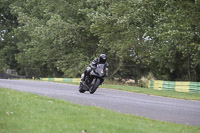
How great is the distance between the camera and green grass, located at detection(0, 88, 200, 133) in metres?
6.87

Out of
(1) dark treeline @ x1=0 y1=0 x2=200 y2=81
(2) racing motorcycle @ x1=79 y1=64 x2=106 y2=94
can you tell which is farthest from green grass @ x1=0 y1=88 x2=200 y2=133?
(1) dark treeline @ x1=0 y1=0 x2=200 y2=81

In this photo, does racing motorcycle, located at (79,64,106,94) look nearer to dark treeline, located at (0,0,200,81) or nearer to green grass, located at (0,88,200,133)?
green grass, located at (0,88,200,133)

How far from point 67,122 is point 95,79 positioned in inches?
363

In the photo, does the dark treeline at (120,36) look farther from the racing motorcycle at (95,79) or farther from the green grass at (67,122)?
the green grass at (67,122)

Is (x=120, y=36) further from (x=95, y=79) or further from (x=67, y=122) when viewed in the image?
(x=67, y=122)

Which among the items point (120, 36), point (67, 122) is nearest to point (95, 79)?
point (67, 122)

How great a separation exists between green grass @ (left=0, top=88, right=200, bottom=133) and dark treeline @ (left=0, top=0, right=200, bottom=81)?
60.9 feet

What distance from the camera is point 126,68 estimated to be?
43.5 metres

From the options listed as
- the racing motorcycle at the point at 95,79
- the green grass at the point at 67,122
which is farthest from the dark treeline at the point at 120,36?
the green grass at the point at 67,122

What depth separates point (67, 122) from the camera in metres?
7.50

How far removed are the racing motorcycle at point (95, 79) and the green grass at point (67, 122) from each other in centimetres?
693

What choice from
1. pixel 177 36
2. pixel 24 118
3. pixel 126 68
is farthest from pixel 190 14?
pixel 24 118

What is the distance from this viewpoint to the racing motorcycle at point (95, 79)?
53.9ft

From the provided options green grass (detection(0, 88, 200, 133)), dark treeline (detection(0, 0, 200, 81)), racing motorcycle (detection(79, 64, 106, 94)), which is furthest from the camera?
dark treeline (detection(0, 0, 200, 81))
